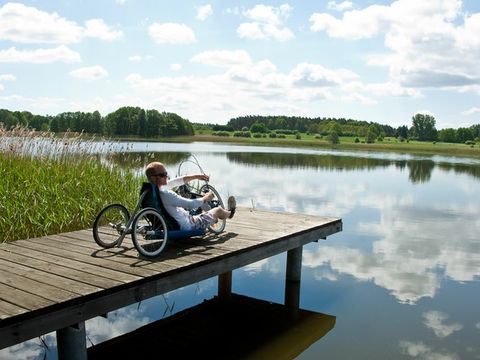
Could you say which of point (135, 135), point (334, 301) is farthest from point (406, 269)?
point (135, 135)

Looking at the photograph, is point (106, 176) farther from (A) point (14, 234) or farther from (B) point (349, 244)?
(B) point (349, 244)

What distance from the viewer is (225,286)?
755 centimetres

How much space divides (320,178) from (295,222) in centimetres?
1682

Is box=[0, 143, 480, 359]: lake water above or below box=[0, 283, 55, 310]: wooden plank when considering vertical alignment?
below

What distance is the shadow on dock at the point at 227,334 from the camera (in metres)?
5.70

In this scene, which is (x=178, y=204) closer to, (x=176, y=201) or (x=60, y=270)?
(x=176, y=201)

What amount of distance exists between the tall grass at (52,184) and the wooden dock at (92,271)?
154 cm

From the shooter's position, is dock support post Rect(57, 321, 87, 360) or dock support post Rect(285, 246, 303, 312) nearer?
dock support post Rect(57, 321, 87, 360)

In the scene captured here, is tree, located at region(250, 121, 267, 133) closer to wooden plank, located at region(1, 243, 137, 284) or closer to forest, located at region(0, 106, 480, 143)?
forest, located at region(0, 106, 480, 143)

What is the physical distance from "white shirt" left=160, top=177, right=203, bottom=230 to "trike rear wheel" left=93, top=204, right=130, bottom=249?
0.51m

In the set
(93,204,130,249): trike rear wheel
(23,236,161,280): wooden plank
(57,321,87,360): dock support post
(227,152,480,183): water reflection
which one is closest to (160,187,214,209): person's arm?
(93,204,130,249): trike rear wheel

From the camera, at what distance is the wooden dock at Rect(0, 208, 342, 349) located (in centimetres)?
377

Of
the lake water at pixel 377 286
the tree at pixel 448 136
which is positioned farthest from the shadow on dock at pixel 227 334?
the tree at pixel 448 136

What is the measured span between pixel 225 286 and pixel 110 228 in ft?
6.35
